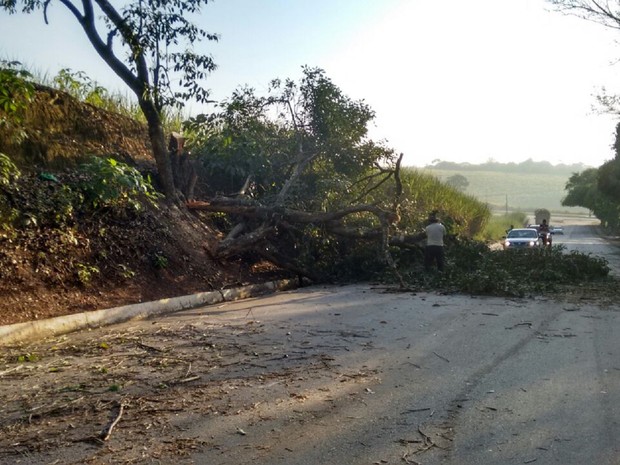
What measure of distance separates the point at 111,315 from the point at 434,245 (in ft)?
28.6

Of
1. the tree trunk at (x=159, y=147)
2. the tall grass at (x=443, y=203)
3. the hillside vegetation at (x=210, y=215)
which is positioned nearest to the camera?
the hillside vegetation at (x=210, y=215)

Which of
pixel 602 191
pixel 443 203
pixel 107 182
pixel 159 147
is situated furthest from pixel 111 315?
pixel 602 191

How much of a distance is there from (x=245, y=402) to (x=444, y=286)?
9.21m

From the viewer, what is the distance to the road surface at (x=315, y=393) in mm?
4664

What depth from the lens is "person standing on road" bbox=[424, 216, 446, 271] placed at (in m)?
16.0

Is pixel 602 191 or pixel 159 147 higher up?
pixel 159 147

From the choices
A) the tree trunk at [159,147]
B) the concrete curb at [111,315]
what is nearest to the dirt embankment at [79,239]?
the concrete curb at [111,315]

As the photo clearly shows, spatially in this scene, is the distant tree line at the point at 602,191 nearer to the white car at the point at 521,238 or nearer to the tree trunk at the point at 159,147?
the white car at the point at 521,238

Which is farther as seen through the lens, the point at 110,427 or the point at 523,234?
the point at 523,234

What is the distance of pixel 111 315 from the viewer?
9883 mm

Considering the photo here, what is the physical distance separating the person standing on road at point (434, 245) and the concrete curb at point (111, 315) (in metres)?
4.52

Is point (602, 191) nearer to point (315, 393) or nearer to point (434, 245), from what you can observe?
point (434, 245)

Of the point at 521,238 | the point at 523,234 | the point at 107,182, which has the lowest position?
the point at 521,238

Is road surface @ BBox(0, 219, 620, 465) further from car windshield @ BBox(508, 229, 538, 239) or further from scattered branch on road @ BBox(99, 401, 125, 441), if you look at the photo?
car windshield @ BBox(508, 229, 538, 239)
